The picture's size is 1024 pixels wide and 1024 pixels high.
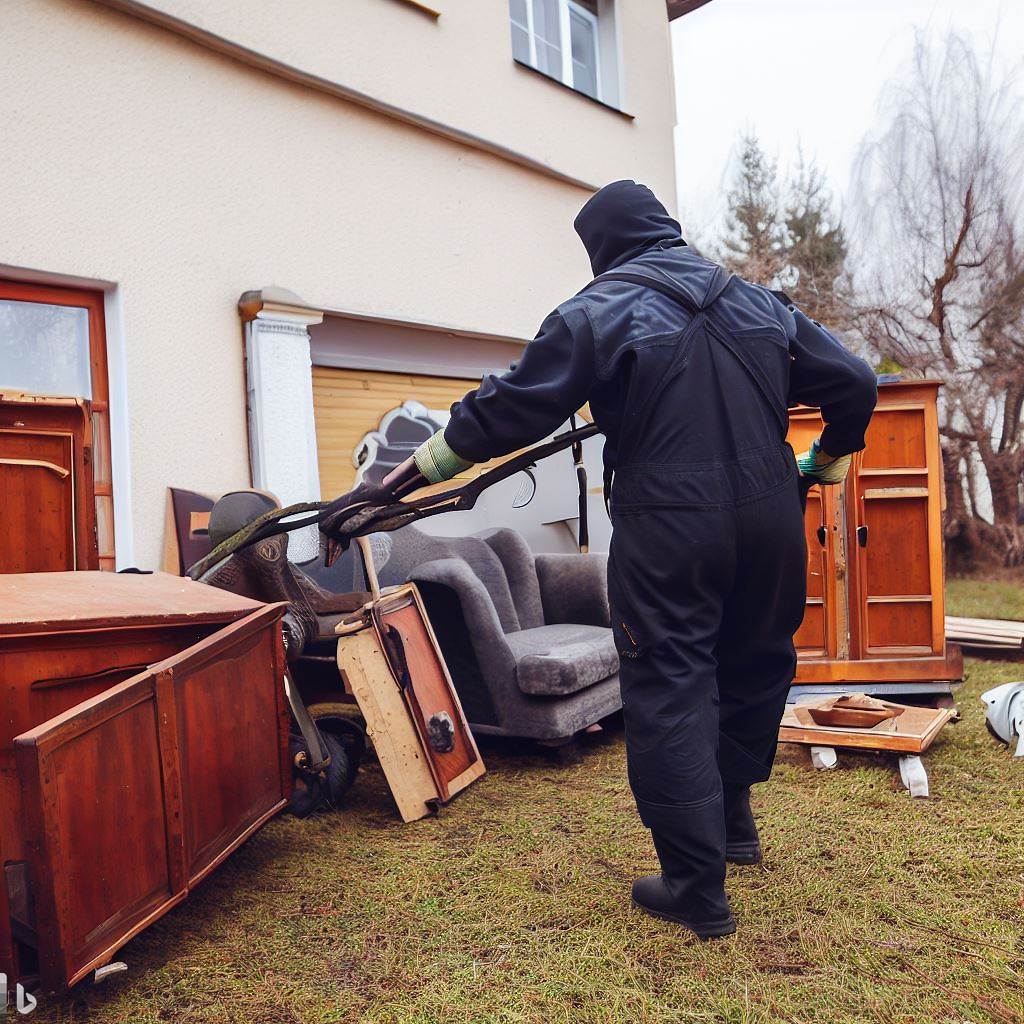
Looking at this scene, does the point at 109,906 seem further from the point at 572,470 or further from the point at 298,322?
the point at 572,470

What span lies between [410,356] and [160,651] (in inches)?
166

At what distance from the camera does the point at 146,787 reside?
229 cm

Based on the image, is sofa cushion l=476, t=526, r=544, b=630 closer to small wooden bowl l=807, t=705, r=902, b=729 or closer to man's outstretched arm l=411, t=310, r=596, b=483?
small wooden bowl l=807, t=705, r=902, b=729

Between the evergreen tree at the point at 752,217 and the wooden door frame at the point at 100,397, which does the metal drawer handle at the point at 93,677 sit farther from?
the evergreen tree at the point at 752,217

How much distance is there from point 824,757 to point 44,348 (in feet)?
13.2

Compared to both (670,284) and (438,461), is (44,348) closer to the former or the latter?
(438,461)

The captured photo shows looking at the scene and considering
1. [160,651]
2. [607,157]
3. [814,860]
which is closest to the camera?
[160,651]

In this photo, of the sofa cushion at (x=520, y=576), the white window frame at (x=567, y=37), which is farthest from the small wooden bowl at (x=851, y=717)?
the white window frame at (x=567, y=37)

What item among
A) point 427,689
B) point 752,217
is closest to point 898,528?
point 427,689

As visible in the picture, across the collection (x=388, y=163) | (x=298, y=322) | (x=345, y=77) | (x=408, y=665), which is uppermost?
(x=345, y=77)

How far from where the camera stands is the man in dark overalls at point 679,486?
238 cm

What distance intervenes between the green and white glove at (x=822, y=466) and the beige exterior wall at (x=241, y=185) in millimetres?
3166

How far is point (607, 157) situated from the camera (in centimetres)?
794

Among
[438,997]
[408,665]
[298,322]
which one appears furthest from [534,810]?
[298,322]
